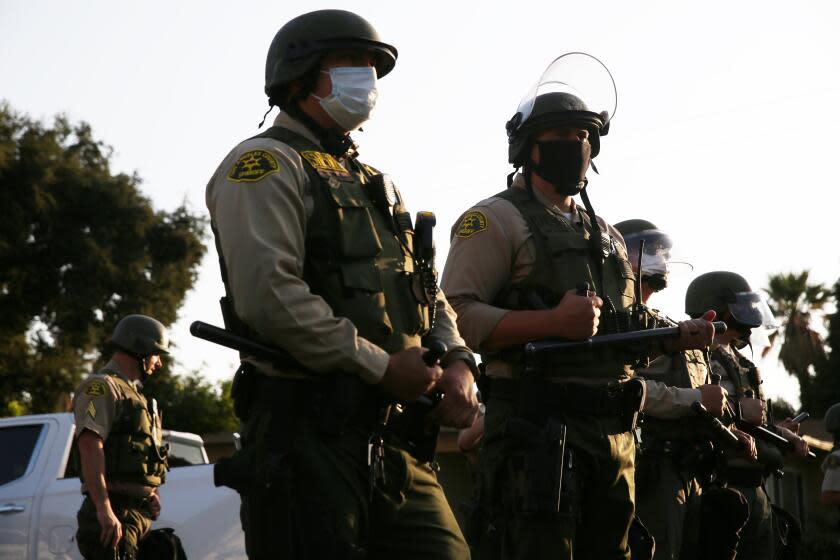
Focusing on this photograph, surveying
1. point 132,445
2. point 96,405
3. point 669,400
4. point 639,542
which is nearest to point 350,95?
point 639,542

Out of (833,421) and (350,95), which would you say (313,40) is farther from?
(833,421)

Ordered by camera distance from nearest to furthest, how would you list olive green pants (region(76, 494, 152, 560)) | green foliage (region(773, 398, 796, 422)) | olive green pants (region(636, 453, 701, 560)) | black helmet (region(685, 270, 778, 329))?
olive green pants (region(636, 453, 701, 560)) → olive green pants (region(76, 494, 152, 560)) → black helmet (region(685, 270, 778, 329)) → green foliage (region(773, 398, 796, 422))

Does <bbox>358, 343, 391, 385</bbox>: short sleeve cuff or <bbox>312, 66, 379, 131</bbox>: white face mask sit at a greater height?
<bbox>312, 66, 379, 131</bbox>: white face mask

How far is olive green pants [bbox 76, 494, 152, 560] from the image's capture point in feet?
27.2

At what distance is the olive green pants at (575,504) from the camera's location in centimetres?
518

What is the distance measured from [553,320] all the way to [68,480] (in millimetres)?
5438

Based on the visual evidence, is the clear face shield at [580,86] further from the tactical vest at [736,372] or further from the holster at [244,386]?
the tactical vest at [736,372]

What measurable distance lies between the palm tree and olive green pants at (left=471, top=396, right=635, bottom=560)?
42.7 m

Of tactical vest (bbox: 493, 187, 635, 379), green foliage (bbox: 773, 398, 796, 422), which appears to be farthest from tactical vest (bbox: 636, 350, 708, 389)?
green foliage (bbox: 773, 398, 796, 422)

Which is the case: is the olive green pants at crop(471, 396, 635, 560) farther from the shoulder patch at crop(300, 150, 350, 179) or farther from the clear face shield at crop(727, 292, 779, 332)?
the clear face shield at crop(727, 292, 779, 332)

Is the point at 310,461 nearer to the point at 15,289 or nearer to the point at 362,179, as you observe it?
the point at 362,179

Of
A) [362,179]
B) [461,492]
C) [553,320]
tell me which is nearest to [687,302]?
[553,320]

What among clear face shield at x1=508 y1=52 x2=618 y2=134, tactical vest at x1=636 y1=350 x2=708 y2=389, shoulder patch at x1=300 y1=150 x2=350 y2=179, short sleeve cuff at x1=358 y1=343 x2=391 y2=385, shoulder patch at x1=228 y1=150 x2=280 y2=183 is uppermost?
clear face shield at x1=508 y1=52 x2=618 y2=134

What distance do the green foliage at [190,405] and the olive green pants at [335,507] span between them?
35164 millimetres
